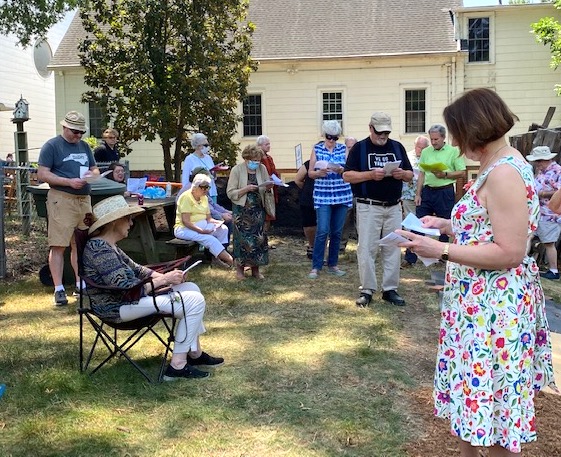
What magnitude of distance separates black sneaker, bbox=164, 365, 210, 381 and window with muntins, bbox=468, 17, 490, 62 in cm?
1899

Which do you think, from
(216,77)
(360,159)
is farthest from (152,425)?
(216,77)

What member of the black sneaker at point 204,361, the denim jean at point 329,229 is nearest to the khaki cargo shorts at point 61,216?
the black sneaker at point 204,361

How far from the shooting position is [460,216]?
2645mm

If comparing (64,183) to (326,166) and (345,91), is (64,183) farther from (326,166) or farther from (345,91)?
(345,91)

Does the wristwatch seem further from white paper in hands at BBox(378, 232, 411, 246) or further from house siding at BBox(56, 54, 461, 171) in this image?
house siding at BBox(56, 54, 461, 171)

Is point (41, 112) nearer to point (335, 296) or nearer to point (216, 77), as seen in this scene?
point (216, 77)

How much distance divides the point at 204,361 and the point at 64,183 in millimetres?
2634

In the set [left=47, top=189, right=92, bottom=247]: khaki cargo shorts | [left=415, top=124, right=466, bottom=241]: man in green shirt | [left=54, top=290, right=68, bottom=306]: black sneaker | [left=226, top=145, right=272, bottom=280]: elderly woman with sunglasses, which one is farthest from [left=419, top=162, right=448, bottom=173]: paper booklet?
[left=54, top=290, right=68, bottom=306]: black sneaker

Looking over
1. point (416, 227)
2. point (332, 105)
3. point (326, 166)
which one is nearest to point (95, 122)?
point (332, 105)

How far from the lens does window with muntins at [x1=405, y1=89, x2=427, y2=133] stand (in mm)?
20500

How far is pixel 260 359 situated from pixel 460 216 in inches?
100

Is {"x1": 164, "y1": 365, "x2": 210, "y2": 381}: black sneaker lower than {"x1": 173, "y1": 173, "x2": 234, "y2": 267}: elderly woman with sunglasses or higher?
lower

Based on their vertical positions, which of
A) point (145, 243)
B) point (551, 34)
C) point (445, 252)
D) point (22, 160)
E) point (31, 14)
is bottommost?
point (145, 243)

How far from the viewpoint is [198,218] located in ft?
25.5
